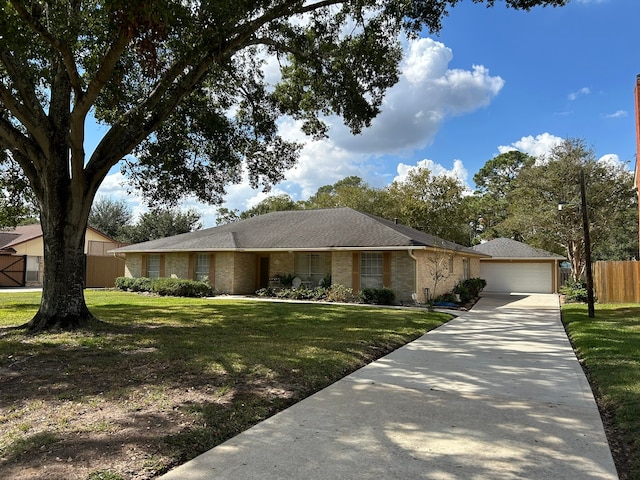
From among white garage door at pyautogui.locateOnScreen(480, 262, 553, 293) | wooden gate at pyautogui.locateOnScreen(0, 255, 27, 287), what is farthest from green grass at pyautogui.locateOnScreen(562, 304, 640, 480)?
wooden gate at pyautogui.locateOnScreen(0, 255, 27, 287)

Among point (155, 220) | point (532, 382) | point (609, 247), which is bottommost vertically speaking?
point (532, 382)

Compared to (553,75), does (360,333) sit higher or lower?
lower

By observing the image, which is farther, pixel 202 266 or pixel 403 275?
pixel 202 266

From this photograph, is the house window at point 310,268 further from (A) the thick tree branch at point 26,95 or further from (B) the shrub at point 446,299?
(A) the thick tree branch at point 26,95

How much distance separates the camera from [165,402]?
4734mm

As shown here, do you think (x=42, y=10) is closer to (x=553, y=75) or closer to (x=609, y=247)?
(x=553, y=75)

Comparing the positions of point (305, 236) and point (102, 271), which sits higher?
point (305, 236)

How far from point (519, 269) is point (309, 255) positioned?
49.6 ft

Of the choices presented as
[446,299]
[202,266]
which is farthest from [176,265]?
[446,299]

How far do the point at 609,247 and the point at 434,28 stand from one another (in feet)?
138

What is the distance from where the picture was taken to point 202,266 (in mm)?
22297

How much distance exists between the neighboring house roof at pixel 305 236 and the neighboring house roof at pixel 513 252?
693 centimetres

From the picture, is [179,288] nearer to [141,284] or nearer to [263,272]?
[141,284]

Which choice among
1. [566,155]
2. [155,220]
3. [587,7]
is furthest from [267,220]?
[155,220]
